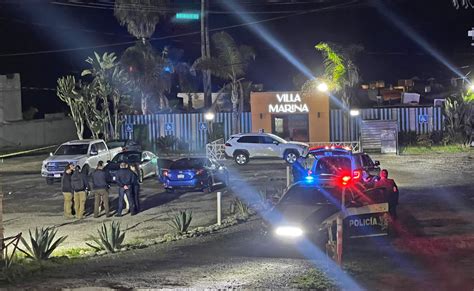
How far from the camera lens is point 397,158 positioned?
1375 inches

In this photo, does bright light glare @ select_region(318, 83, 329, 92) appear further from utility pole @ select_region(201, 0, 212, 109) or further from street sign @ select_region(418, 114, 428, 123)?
utility pole @ select_region(201, 0, 212, 109)

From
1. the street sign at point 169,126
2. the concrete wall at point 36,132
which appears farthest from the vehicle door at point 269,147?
the concrete wall at point 36,132

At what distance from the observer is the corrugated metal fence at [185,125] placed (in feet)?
141

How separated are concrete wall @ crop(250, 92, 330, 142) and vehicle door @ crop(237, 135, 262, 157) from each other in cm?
715

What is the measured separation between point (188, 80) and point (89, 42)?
38.6ft

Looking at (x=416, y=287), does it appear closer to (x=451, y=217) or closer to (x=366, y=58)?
(x=451, y=217)

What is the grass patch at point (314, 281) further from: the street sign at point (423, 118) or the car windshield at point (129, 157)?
the street sign at point (423, 118)

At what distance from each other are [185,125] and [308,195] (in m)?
29.7

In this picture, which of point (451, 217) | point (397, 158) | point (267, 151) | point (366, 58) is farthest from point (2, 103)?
point (451, 217)

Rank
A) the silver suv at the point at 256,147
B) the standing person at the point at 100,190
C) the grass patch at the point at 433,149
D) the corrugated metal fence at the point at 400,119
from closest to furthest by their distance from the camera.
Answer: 1. the standing person at the point at 100,190
2. the silver suv at the point at 256,147
3. the grass patch at the point at 433,149
4. the corrugated metal fence at the point at 400,119

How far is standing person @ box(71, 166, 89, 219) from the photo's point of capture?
19.9 meters

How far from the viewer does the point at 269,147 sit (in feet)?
112

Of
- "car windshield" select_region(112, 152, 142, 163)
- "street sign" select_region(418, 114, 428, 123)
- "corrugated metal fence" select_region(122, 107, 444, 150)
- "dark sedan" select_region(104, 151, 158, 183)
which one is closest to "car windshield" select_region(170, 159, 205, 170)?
"dark sedan" select_region(104, 151, 158, 183)

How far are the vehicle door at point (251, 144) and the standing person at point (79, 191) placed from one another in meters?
14.8
